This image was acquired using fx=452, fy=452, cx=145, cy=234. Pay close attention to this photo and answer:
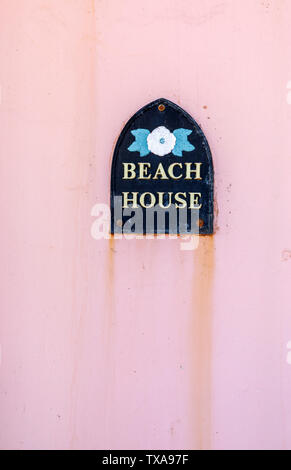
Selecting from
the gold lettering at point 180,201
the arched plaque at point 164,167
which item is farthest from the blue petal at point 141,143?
the gold lettering at point 180,201

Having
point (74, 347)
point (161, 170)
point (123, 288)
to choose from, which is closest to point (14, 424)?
point (74, 347)

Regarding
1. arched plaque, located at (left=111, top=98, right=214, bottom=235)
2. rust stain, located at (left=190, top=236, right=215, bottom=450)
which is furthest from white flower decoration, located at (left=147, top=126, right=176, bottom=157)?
rust stain, located at (left=190, top=236, right=215, bottom=450)

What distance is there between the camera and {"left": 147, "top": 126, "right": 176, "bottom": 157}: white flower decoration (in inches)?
37.4

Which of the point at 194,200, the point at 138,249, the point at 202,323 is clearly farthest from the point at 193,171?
the point at 202,323

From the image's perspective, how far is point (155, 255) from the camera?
0.98m

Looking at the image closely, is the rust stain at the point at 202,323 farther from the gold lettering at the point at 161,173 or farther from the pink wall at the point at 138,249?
the gold lettering at the point at 161,173

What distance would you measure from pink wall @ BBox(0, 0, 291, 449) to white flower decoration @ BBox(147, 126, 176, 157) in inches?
2.9

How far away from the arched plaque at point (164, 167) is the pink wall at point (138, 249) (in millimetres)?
32

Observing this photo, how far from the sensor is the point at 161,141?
→ 95 cm

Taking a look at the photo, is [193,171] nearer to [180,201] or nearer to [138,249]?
[180,201]

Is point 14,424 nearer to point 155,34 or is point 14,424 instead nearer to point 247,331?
point 247,331

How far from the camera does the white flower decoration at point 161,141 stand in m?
0.95

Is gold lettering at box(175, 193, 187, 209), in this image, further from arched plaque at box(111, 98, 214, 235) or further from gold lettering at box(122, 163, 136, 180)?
gold lettering at box(122, 163, 136, 180)

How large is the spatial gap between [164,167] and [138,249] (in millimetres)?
184
